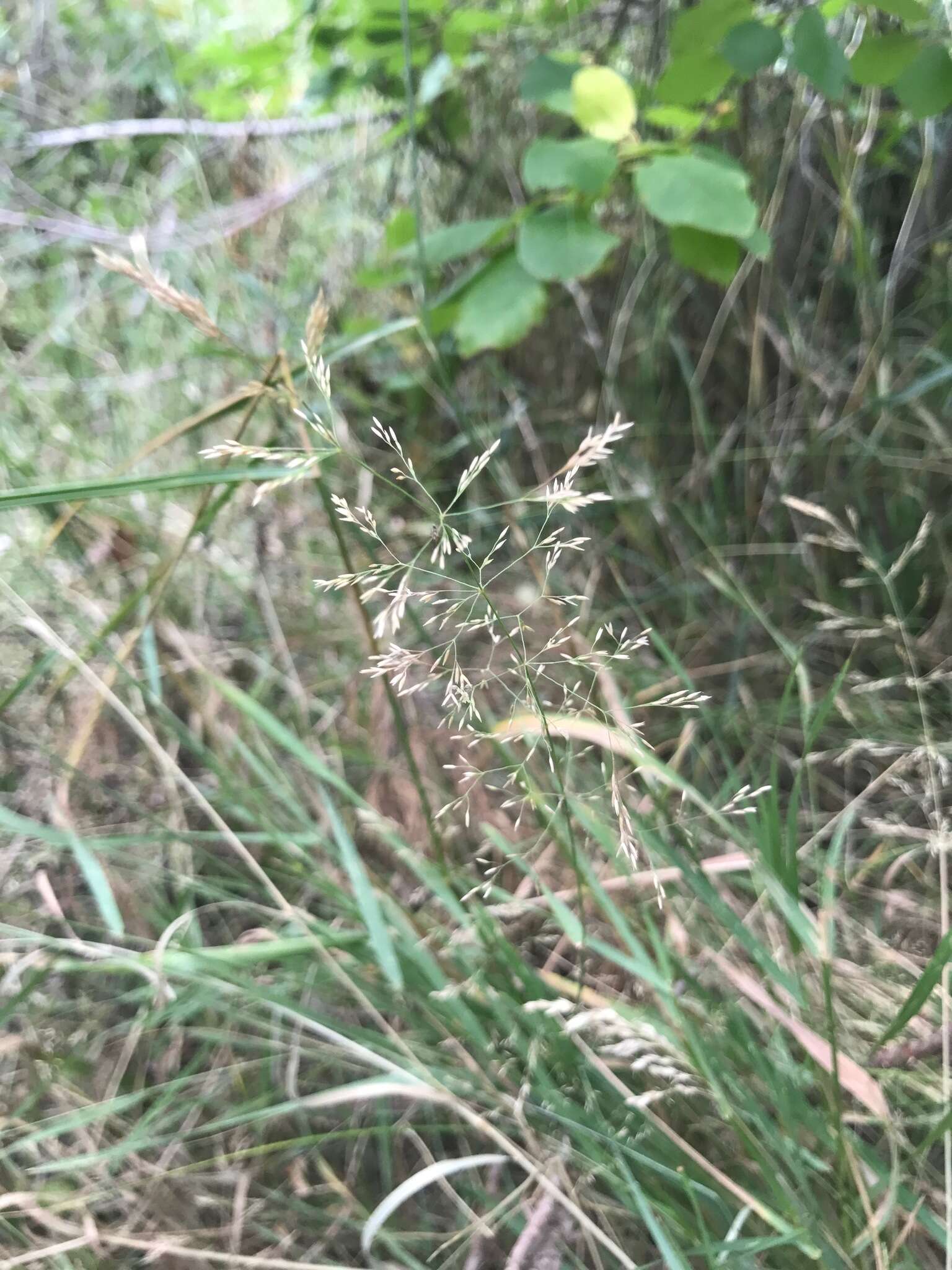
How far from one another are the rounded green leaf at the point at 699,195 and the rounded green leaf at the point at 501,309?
126mm

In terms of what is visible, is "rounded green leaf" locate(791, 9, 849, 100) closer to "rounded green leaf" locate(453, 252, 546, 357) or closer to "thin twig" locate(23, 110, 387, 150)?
"rounded green leaf" locate(453, 252, 546, 357)

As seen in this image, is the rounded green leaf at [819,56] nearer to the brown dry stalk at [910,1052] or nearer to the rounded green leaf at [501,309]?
the rounded green leaf at [501,309]

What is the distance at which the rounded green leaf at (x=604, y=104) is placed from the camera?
61 cm

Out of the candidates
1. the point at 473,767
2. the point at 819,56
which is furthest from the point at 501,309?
the point at 473,767

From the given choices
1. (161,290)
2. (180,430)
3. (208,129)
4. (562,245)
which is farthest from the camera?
(208,129)

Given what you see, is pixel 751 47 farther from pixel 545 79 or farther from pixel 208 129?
pixel 208 129

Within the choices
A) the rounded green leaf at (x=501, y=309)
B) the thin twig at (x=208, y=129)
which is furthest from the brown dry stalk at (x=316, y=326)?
the thin twig at (x=208, y=129)

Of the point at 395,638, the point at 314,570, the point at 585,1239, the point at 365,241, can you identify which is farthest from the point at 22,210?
the point at 585,1239

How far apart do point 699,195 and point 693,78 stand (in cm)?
13

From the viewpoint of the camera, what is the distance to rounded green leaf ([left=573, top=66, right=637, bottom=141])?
611mm

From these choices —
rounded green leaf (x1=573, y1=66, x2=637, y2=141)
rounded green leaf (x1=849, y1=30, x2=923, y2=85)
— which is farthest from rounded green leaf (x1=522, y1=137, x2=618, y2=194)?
rounded green leaf (x1=849, y1=30, x2=923, y2=85)

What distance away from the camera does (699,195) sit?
1.92 ft

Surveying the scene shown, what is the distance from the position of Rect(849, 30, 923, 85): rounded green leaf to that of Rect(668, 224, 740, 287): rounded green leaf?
15cm

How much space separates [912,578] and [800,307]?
0.36 m
